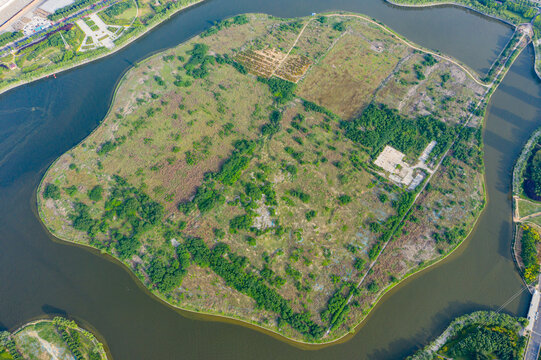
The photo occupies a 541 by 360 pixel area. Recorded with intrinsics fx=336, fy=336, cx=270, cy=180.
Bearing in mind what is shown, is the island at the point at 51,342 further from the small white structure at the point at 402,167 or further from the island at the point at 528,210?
the island at the point at 528,210

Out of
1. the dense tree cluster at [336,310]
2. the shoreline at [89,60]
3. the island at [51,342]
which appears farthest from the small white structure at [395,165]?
the shoreline at [89,60]

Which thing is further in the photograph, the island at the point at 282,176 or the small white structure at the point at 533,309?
the island at the point at 282,176

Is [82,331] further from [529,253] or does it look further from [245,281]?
[529,253]

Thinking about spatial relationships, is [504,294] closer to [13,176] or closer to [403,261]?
[403,261]

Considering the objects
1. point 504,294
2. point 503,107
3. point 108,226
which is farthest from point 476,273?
point 108,226

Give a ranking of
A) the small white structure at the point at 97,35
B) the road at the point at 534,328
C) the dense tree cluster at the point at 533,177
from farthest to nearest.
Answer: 1. the small white structure at the point at 97,35
2. the dense tree cluster at the point at 533,177
3. the road at the point at 534,328

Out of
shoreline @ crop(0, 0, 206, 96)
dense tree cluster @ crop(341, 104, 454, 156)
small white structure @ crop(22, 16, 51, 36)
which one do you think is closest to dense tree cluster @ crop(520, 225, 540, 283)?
dense tree cluster @ crop(341, 104, 454, 156)

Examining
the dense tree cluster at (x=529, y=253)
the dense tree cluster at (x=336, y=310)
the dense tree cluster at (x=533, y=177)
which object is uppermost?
the dense tree cluster at (x=533, y=177)

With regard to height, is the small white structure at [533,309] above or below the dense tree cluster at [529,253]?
below
